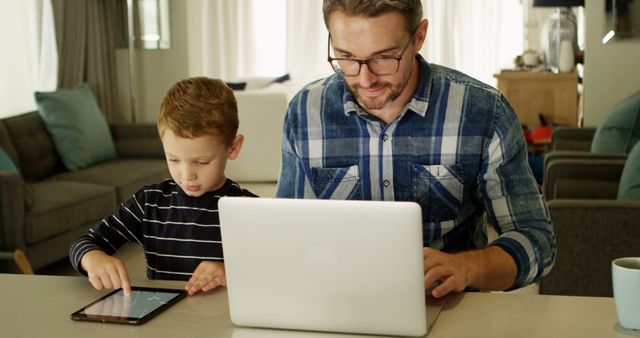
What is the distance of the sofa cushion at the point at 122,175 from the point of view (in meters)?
5.17

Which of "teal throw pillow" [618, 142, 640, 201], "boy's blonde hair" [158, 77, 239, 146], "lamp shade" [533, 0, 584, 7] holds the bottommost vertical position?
"teal throw pillow" [618, 142, 640, 201]

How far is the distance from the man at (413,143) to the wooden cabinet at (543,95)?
13.5 ft

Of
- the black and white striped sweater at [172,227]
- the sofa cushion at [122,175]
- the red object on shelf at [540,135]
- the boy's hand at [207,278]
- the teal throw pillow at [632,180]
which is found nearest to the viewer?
the boy's hand at [207,278]

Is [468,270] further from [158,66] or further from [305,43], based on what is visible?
[305,43]

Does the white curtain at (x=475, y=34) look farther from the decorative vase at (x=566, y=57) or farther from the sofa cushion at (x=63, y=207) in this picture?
the sofa cushion at (x=63, y=207)

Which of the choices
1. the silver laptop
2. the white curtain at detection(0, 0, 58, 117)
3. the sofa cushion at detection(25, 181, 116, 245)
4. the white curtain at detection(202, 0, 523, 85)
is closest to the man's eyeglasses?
the silver laptop

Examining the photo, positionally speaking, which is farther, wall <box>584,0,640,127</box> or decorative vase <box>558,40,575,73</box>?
decorative vase <box>558,40,575,73</box>

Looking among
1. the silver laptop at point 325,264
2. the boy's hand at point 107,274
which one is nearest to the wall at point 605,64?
the boy's hand at point 107,274

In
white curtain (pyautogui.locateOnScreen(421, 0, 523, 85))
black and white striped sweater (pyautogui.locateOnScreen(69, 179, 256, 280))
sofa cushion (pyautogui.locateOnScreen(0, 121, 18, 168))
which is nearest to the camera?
black and white striped sweater (pyautogui.locateOnScreen(69, 179, 256, 280))

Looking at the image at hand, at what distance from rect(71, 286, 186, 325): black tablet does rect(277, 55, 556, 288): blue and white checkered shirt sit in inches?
18.5

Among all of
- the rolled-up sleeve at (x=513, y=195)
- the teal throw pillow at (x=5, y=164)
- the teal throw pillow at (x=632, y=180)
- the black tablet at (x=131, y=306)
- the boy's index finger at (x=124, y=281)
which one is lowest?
the teal throw pillow at (x=5, y=164)

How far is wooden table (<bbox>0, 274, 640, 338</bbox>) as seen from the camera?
4.57 feet

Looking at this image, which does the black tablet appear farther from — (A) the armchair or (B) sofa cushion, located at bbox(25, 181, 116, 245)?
(B) sofa cushion, located at bbox(25, 181, 116, 245)

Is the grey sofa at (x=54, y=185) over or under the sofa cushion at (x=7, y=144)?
under
